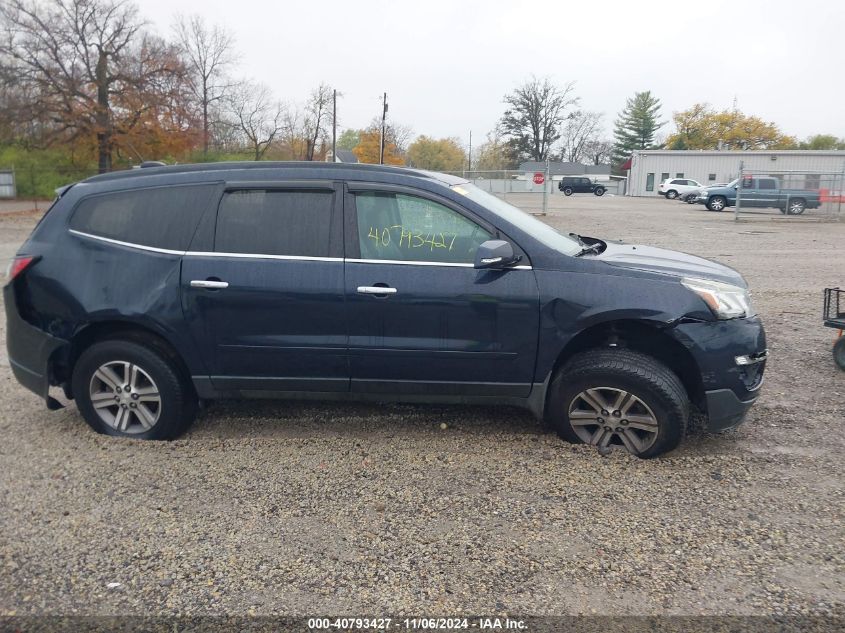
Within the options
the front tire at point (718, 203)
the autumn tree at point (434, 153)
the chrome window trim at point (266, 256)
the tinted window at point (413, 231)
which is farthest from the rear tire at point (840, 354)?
the autumn tree at point (434, 153)

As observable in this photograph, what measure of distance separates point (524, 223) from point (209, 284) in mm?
2078

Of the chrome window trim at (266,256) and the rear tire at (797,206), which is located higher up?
the rear tire at (797,206)

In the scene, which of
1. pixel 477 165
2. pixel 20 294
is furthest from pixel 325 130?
pixel 20 294

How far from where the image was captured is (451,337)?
165 inches

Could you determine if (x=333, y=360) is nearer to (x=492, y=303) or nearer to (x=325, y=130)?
(x=492, y=303)

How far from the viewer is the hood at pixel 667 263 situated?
4.27m

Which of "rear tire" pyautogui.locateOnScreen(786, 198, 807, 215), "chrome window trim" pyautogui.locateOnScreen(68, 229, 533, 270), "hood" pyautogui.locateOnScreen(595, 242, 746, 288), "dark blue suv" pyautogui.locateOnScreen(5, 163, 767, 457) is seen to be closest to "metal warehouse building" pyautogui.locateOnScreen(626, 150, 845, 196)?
"rear tire" pyautogui.locateOnScreen(786, 198, 807, 215)

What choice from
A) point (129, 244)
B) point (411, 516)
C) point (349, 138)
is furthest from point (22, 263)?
point (349, 138)

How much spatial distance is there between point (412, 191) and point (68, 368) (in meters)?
2.58

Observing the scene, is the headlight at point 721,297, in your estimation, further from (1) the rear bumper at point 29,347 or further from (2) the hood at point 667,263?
(1) the rear bumper at point 29,347

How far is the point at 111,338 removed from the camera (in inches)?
177

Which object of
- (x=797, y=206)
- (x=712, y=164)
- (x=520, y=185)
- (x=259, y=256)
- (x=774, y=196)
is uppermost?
(x=712, y=164)

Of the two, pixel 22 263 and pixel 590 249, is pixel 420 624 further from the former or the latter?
pixel 22 263

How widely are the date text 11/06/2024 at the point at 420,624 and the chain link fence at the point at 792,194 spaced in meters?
25.7
